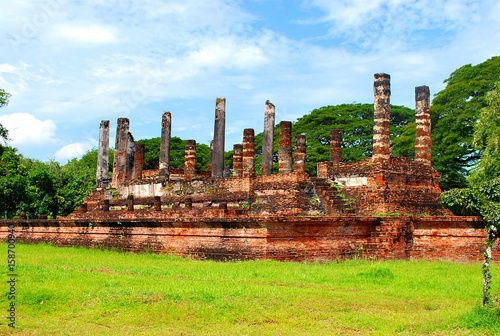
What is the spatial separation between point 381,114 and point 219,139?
7.20 meters

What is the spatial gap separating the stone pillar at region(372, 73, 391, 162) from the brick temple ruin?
0.03 m

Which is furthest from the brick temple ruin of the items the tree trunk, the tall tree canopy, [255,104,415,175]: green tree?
the tall tree canopy

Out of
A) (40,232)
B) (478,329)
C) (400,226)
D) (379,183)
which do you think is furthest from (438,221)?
(40,232)

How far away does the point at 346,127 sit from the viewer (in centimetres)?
3875

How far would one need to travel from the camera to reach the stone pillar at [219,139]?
24.4 meters

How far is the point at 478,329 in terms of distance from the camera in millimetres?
7555

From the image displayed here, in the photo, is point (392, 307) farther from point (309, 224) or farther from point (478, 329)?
point (309, 224)

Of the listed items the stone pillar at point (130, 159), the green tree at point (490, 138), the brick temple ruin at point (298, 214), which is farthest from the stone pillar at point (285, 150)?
the stone pillar at point (130, 159)

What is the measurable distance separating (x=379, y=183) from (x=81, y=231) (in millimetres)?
9235

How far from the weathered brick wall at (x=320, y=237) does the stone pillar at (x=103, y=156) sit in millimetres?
Result: 13011

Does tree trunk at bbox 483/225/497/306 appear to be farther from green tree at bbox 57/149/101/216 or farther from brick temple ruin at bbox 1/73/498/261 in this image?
green tree at bbox 57/149/101/216

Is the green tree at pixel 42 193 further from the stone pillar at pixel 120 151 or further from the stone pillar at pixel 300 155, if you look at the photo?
the stone pillar at pixel 300 155

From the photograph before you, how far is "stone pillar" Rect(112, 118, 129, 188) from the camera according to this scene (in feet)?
94.2

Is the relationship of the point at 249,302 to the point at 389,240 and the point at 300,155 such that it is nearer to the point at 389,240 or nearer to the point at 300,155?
the point at 389,240
